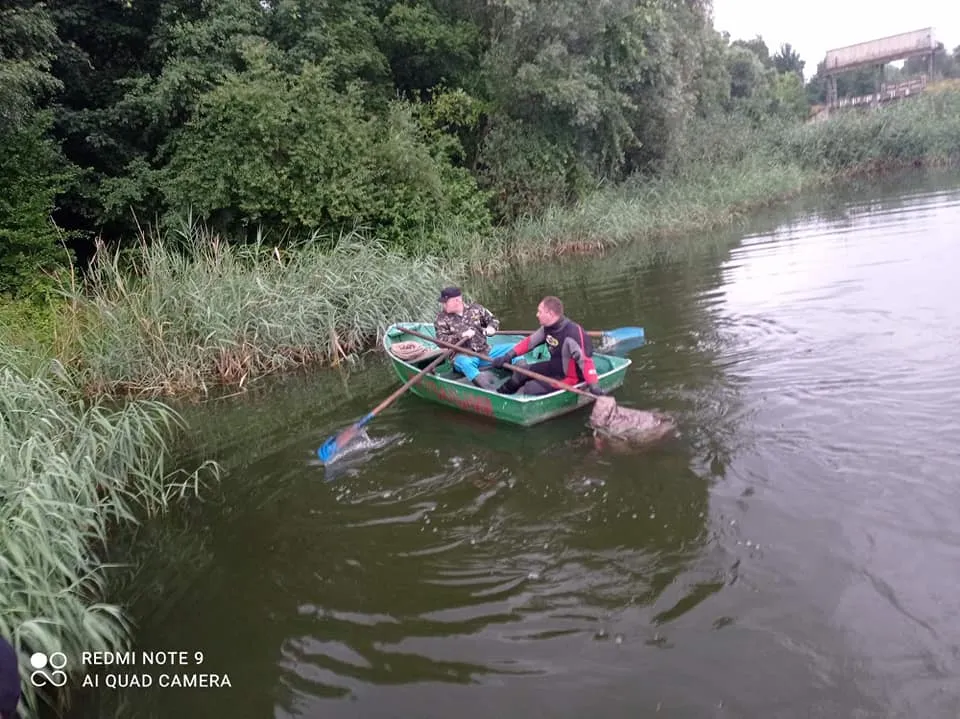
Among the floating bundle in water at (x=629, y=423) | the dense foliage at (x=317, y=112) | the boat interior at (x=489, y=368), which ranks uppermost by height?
the dense foliage at (x=317, y=112)

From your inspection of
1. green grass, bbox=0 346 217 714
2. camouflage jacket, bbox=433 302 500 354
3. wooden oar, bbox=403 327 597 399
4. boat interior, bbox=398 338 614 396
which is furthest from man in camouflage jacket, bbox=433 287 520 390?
green grass, bbox=0 346 217 714

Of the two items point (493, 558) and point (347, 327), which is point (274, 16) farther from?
point (493, 558)

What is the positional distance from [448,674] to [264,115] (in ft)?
39.6

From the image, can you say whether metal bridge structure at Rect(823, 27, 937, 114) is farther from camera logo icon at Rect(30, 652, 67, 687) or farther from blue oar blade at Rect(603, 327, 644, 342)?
camera logo icon at Rect(30, 652, 67, 687)

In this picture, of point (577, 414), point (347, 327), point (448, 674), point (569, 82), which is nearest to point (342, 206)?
point (347, 327)

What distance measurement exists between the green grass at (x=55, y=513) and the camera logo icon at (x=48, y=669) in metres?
0.05

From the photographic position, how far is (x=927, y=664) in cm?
327

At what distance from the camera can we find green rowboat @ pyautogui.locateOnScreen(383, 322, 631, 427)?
6695mm

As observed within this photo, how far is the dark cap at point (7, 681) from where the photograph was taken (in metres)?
2.01

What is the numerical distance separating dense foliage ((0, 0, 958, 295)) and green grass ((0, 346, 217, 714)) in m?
7.30

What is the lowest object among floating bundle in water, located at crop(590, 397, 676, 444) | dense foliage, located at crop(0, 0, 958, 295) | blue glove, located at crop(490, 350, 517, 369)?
floating bundle in water, located at crop(590, 397, 676, 444)

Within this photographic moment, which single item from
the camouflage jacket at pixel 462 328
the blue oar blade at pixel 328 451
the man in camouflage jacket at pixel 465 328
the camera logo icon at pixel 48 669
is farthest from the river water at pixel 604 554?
the camouflage jacket at pixel 462 328

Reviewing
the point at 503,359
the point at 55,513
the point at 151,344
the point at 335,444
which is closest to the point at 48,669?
the point at 55,513

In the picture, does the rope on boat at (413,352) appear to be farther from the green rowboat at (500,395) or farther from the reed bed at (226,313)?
the reed bed at (226,313)
